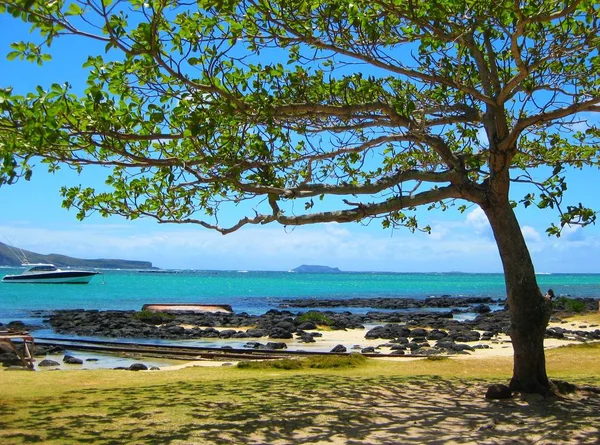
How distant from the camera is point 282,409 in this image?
8578mm

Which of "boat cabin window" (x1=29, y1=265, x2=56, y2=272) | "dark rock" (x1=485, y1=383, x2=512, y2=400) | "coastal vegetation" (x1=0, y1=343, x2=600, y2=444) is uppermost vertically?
"boat cabin window" (x1=29, y1=265, x2=56, y2=272)

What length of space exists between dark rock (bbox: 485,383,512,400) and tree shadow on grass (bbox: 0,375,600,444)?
17cm

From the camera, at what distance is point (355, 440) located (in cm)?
701

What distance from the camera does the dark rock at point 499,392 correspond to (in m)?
9.11

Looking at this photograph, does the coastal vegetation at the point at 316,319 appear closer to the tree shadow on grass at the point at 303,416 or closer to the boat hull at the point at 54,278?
the tree shadow on grass at the point at 303,416

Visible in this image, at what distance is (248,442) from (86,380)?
18.9 ft

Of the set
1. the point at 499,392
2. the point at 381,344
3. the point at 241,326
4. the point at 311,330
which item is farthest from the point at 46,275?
the point at 499,392

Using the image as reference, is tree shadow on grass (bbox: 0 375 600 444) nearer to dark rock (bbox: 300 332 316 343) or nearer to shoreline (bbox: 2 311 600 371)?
shoreline (bbox: 2 311 600 371)

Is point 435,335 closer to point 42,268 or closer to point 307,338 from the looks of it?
point 307,338

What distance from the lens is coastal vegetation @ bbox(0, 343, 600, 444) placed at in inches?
283

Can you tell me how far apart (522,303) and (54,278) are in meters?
92.9

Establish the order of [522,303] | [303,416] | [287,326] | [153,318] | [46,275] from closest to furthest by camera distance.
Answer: [303,416] < [522,303] < [287,326] < [153,318] < [46,275]

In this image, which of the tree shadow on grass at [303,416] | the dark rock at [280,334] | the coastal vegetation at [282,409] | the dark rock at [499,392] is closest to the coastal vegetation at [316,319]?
the dark rock at [280,334]

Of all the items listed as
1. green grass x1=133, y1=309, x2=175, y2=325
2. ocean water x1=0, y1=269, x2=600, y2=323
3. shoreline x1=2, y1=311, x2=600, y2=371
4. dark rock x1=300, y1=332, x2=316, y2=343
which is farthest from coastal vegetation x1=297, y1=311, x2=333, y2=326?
ocean water x1=0, y1=269, x2=600, y2=323
